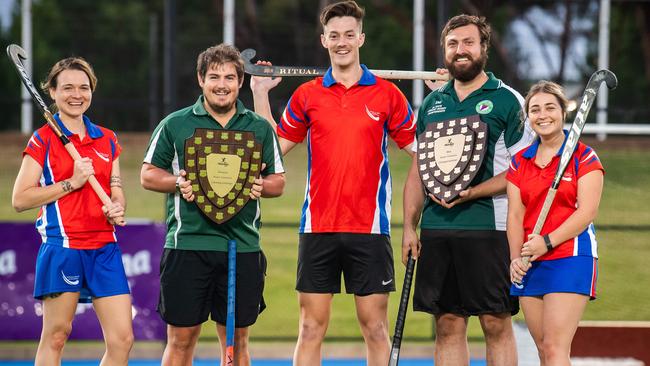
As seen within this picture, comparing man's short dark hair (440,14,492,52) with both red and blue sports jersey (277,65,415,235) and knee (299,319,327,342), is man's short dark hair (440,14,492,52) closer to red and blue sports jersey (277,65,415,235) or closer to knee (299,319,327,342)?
red and blue sports jersey (277,65,415,235)

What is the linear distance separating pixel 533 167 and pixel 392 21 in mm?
9946

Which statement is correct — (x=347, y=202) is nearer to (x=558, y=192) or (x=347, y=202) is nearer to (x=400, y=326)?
(x=400, y=326)

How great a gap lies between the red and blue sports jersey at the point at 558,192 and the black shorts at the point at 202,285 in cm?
123

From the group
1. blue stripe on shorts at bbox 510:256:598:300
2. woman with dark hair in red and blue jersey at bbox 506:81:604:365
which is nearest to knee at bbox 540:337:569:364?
woman with dark hair in red and blue jersey at bbox 506:81:604:365

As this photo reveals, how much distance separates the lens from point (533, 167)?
481 cm

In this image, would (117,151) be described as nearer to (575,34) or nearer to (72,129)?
(72,129)

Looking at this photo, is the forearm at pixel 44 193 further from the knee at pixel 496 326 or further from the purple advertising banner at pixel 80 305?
the purple advertising banner at pixel 80 305

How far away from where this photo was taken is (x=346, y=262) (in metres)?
5.15

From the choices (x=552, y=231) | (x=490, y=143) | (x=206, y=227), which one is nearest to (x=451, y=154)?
(x=490, y=143)

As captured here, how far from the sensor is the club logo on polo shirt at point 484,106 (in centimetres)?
505

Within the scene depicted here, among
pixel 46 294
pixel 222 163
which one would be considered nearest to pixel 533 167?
pixel 222 163

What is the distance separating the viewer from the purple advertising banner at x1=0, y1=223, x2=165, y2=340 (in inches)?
293

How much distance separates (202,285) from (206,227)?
10.2 inches

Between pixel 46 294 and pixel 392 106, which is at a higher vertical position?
pixel 392 106
